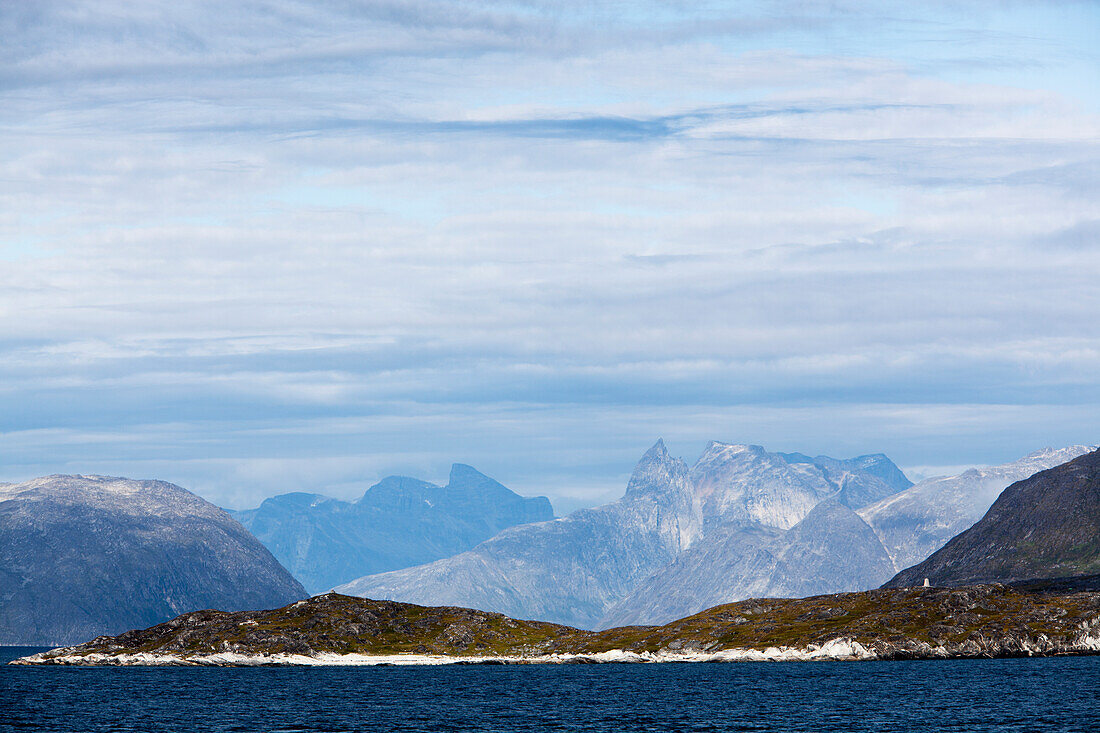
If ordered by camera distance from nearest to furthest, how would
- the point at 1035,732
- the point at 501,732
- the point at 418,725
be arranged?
the point at 1035,732, the point at 501,732, the point at 418,725

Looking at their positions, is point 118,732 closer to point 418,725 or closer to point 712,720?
point 418,725

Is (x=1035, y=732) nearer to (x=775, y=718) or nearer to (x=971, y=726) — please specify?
(x=971, y=726)

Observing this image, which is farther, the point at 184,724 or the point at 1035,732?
the point at 184,724

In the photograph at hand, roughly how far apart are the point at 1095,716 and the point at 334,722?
118 meters

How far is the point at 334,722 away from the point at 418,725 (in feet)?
49.6

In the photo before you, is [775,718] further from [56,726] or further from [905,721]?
[56,726]

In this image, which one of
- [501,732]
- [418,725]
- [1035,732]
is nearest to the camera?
[1035,732]

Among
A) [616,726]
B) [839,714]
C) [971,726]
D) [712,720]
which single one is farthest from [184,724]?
[971,726]

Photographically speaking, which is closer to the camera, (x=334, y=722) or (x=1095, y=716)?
(x=1095, y=716)

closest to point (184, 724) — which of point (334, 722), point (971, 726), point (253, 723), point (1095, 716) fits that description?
point (253, 723)

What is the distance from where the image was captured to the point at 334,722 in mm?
199750

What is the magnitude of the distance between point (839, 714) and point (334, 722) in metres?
81.7

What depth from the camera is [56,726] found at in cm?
19650

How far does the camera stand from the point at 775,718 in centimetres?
19562
